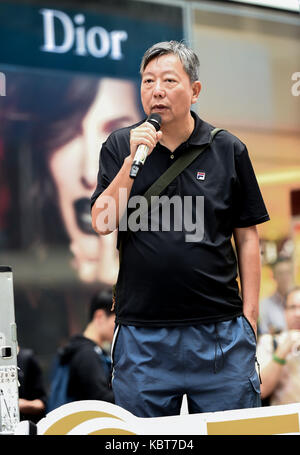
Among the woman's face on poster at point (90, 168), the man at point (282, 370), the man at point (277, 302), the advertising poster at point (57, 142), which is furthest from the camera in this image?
the man at point (277, 302)

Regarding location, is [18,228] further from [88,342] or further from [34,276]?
[88,342]

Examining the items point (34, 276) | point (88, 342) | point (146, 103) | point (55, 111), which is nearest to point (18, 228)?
point (34, 276)

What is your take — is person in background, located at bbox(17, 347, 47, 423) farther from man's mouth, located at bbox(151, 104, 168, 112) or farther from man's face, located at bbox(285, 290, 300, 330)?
man's mouth, located at bbox(151, 104, 168, 112)

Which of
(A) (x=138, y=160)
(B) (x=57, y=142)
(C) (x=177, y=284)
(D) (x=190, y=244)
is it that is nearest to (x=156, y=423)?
(C) (x=177, y=284)

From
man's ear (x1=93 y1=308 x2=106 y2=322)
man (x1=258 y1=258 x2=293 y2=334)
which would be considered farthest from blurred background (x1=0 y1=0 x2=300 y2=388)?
man's ear (x1=93 y1=308 x2=106 y2=322)

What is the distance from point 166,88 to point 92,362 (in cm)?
273

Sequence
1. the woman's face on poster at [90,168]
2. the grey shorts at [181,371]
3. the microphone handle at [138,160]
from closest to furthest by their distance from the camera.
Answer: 1. the microphone handle at [138,160]
2. the grey shorts at [181,371]
3. the woman's face on poster at [90,168]

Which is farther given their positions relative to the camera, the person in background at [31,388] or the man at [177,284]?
the person in background at [31,388]

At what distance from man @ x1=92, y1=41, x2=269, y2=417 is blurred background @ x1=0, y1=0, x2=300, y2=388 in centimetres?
393

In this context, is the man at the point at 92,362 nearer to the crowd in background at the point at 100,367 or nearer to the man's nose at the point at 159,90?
the crowd in background at the point at 100,367

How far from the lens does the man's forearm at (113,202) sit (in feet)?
9.01

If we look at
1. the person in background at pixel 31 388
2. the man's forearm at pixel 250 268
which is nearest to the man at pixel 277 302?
the person in background at pixel 31 388

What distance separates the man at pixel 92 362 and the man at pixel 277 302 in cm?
224

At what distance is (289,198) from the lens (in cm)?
827
